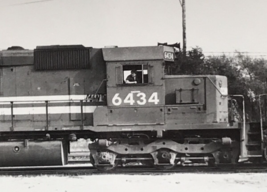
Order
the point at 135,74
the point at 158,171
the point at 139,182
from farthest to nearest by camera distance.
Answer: the point at 135,74, the point at 158,171, the point at 139,182

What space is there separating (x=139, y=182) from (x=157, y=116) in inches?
104

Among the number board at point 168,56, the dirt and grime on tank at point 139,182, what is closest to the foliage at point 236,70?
the number board at point 168,56

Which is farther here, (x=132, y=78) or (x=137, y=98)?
(x=132, y=78)

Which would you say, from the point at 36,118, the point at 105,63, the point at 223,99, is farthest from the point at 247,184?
the point at 36,118

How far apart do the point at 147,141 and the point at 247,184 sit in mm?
3938

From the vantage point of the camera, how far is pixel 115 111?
1312cm

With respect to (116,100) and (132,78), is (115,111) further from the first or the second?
(132,78)

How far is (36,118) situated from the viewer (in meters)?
13.7

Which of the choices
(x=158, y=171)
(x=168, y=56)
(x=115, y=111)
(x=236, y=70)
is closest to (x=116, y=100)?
(x=115, y=111)

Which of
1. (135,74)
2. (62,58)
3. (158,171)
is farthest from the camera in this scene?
(62,58)

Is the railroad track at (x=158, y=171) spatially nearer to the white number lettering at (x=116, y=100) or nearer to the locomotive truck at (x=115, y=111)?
the locomotive truck at (x=115, y=111)

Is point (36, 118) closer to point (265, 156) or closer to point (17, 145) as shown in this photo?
point (17, 145)

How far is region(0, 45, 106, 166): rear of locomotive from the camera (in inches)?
528

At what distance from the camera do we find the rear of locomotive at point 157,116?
13.1 m
